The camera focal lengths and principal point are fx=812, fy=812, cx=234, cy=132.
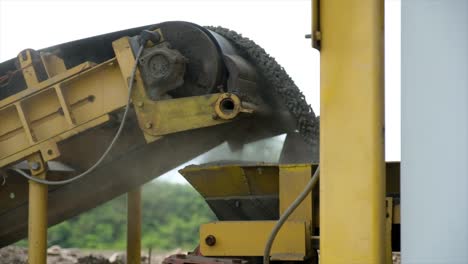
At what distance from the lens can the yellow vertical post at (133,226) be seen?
21.1 ft

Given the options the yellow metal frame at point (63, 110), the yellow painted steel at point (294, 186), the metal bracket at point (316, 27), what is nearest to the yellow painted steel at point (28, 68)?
the yellow metal frame at point (63, 110)

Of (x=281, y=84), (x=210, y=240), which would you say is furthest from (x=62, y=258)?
(x=210, y=240)

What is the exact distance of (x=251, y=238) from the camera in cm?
439

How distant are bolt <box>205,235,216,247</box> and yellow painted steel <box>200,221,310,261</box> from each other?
0.01 meters

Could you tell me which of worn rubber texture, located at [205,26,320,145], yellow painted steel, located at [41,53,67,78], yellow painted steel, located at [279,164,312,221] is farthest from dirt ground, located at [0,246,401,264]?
yellow painted steel, located at [279,164,312,221]

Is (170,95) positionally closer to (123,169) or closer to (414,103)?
(123,169)

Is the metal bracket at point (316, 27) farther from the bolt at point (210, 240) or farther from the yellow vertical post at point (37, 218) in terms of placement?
the yellow vertical post at point (37, 218)

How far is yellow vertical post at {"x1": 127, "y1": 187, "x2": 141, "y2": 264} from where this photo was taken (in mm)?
6426

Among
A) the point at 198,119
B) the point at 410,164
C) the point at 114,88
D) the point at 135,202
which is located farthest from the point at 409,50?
the point at 135,202

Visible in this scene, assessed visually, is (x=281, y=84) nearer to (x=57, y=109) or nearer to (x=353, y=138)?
(x=57, y=109)

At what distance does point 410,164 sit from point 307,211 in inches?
88.3

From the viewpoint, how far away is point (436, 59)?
2.01 metres

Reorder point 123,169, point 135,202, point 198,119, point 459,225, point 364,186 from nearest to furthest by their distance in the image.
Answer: point 459,225, point 364,186, point 198,119, point 123,169, point 135,202

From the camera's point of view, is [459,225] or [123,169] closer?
[459,225]
